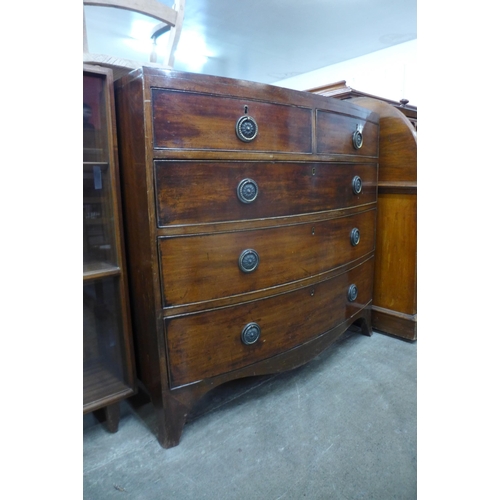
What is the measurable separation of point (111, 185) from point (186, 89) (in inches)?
15.5

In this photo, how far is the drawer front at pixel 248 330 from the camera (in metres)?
1.16

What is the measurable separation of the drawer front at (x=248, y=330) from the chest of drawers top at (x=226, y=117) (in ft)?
1.72

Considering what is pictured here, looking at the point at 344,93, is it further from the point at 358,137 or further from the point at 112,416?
the point at 112,416

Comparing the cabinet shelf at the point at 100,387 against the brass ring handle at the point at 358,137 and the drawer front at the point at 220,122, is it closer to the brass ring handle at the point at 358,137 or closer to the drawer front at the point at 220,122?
the drawer front at the point at 220,122

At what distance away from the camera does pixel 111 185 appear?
119cm

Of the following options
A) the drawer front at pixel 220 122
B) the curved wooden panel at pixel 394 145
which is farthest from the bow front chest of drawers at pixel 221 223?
the curved wooden panel at pixel 394 145

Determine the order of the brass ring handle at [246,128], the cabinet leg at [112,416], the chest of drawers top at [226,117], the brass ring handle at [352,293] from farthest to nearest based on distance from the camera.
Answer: the brass ring handle at [352,293]
the cabinet leg at [112,416]
the brass ring handle at [246,128]
the chest of drawers top at [226,117]

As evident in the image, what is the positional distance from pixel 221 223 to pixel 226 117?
33 centimetres

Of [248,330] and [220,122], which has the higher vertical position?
[220,122]

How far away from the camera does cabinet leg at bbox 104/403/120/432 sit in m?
1.27

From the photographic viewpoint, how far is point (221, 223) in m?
1.16

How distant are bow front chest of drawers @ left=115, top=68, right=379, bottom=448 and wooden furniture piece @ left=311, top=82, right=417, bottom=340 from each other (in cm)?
44

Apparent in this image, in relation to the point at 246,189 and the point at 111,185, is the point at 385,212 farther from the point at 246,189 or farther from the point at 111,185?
the point at 111,185

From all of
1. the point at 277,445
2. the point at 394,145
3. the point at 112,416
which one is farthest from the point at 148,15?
the point at 277,445
